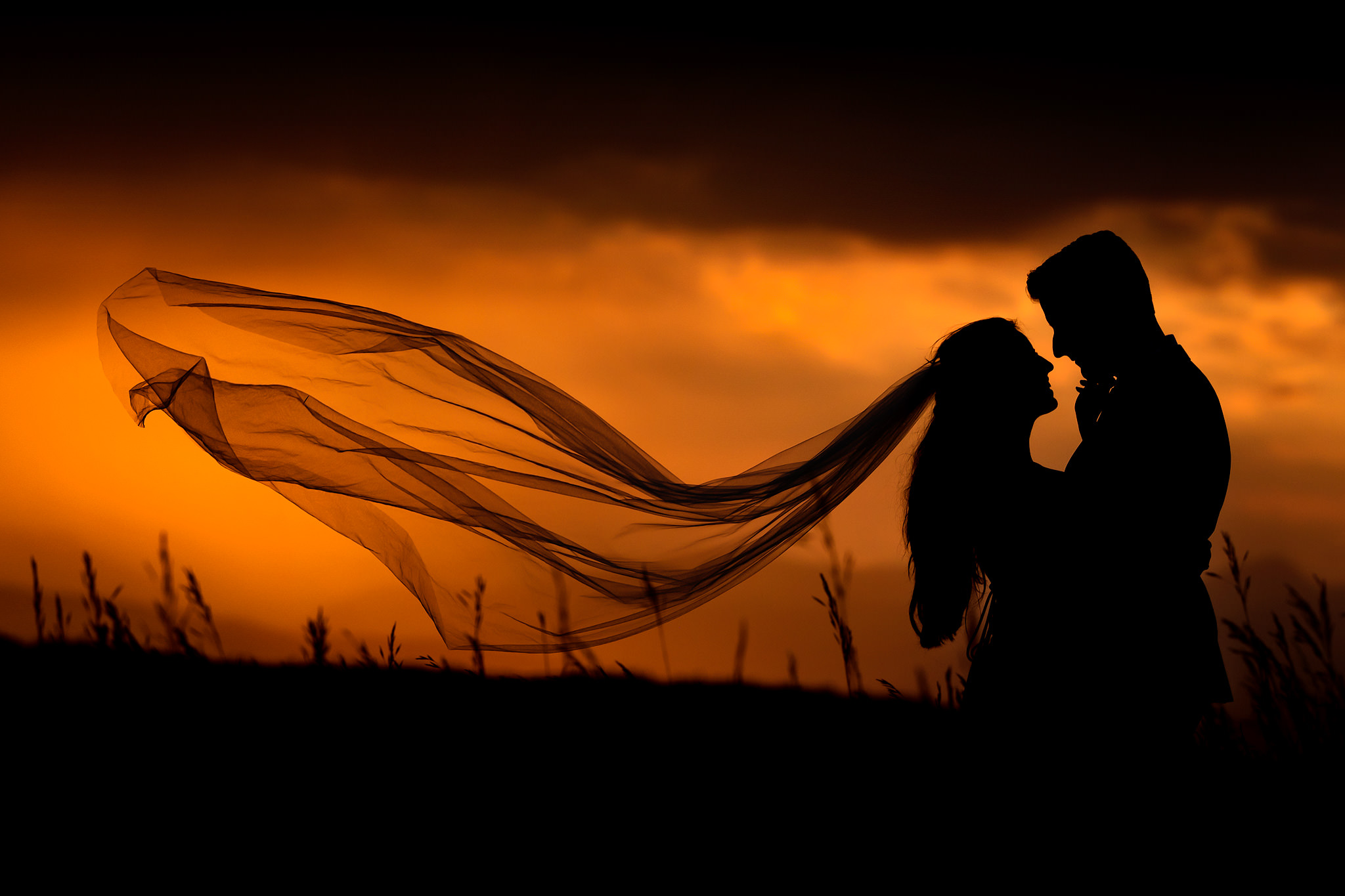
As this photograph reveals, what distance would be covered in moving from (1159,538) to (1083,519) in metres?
0.25

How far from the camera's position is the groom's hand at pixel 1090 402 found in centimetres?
350

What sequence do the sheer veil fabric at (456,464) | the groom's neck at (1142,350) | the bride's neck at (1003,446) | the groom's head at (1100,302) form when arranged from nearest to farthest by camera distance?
the groom's neck at (1142,350), the groom's head at (1100,302), the bride's neck at (1003,446), the sheer veil fabric at (456,464)

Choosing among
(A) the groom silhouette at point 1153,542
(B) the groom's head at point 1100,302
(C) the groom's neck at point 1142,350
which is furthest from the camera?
(B) the groom's head at point 1100,302

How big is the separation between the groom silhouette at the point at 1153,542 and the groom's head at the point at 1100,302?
0.15 metres

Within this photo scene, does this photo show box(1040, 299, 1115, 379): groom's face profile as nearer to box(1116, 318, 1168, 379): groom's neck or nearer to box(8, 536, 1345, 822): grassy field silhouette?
box(1116, 318, 1168, 379): groom's neck

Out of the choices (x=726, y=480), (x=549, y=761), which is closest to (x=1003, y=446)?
(x=726, y=480)

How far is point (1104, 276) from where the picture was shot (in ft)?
11.4

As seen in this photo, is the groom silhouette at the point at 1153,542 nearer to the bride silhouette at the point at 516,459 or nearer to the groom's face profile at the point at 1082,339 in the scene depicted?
the groom's face profile at the point at 1082,339

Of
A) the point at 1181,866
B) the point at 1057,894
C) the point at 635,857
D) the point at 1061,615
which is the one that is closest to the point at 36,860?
the point at 635,857

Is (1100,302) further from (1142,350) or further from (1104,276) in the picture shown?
(1142,350)

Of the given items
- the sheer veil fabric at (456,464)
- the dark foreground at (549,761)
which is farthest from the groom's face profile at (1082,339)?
the dark foreground at (549,761)

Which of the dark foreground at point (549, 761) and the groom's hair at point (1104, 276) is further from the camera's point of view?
the groom's hair at point (1104, 276)

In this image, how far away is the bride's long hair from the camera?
3.68 meters

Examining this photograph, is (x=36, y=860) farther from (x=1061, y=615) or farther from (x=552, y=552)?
(x=1061, y=615)
